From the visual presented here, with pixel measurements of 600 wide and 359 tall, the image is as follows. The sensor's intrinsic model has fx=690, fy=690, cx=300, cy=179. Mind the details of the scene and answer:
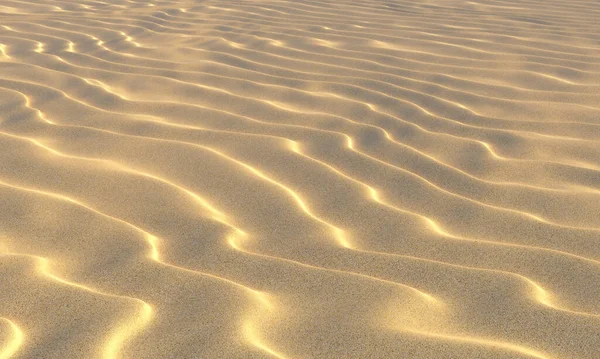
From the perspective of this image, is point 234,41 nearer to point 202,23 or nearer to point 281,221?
point 202,23

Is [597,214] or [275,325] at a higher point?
[597,214]

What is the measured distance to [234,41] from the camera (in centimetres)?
428

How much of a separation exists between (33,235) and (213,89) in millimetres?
1560

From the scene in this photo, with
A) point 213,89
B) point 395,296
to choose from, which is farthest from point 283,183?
point 213,89

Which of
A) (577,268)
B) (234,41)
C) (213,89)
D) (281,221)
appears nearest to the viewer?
(577,268)

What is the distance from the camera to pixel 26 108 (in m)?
2.97

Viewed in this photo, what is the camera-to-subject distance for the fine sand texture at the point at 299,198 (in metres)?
1.46

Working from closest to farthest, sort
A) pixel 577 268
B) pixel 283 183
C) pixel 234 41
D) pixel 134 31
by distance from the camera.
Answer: pixel 577 268 < pixel 283 183 < pixel 234 41 < pixel 134 31

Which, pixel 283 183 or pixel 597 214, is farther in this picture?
pixel 283 183

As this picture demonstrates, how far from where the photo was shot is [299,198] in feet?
7.09

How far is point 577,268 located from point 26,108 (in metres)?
2.31

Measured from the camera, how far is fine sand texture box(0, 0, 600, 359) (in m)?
1.46

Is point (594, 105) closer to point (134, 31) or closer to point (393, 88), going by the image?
point (393, 88)

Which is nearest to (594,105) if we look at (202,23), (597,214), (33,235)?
(597,214)
